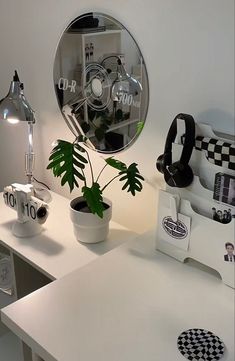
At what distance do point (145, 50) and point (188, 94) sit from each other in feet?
0.66

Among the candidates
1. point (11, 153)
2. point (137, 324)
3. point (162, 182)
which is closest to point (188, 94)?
point (162, 182)

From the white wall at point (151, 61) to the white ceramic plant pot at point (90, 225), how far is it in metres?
0.18

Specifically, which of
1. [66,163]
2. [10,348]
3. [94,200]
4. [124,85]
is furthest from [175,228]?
[10,348]

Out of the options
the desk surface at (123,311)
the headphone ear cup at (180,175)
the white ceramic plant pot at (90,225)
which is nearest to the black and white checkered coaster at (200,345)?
the desk surface at (123,311)

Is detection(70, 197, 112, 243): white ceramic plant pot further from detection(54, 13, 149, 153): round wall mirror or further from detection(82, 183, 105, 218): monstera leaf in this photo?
detection(54, 13, 149, 153): round wall mirror

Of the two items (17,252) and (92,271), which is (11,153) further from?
(92,271)

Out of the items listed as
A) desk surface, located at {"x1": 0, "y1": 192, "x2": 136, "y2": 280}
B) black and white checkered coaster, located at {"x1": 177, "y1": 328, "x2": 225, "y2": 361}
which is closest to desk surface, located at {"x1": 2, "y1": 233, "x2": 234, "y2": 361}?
black and white checkered coaster, located at {"x1": 177, "y1": 328, "x2": 225, "y2": 361}

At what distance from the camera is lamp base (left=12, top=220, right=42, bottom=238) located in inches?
57.9

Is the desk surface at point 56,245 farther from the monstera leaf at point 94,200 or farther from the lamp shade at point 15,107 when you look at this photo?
the lamp shade at point 15,107

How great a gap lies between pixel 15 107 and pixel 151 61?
1.60ft

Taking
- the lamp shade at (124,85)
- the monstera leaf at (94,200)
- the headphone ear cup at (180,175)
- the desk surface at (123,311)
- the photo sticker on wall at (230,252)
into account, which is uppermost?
the lamp shade at (124,85)

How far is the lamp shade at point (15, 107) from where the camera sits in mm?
1461

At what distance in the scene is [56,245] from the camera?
1.41 meters

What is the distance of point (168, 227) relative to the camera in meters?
1.23
